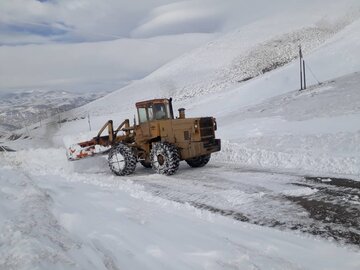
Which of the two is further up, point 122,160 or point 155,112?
point 155,112

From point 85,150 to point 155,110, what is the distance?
10.9 feet

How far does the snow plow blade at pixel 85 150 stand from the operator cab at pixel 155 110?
225 cm

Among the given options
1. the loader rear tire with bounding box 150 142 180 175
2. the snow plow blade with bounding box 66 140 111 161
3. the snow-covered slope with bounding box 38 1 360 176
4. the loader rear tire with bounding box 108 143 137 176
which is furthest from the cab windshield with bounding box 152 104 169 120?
the snow-covered slope with bounding box 38 1 360 176

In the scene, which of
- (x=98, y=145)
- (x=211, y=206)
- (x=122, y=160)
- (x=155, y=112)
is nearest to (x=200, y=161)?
(x=155, y=112)

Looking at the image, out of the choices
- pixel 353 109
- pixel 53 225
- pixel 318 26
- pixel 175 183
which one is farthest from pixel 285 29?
pixel 53 225

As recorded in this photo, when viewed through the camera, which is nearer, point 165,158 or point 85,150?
point 165,158

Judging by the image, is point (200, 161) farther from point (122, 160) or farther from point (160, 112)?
point (122, 160)

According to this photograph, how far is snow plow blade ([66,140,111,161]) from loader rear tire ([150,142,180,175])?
2.71m

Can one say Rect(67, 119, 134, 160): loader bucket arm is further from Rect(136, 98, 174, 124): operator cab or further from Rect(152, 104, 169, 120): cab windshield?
Rect(152, 104, 169, 120): cab windshield

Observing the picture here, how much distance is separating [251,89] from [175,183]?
114ft

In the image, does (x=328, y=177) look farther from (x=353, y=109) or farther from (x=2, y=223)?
(x=353, y=109)

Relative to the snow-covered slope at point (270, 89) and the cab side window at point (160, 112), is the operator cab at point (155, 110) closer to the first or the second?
the cab side window at point (160, 112)

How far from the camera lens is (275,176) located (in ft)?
38.7

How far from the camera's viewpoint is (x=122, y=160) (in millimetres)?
14227
